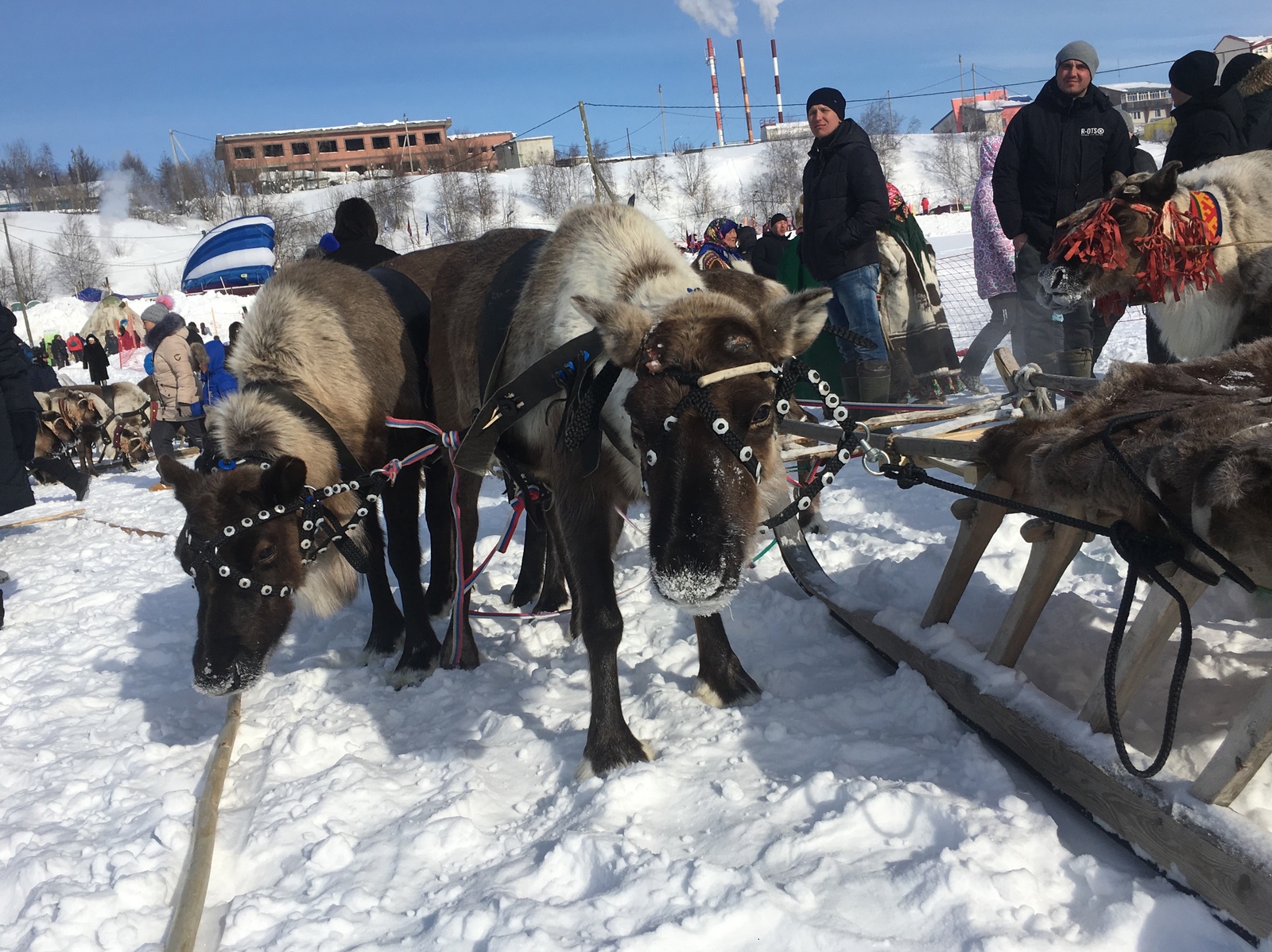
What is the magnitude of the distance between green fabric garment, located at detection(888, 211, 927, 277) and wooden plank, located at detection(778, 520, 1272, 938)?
5740mm

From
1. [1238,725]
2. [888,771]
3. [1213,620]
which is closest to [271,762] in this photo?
[888,771]

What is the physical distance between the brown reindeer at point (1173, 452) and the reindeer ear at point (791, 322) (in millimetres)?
688

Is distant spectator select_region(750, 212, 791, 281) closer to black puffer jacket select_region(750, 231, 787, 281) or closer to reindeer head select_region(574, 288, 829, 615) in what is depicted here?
black puffer jacket select_region(750, 231, 787, 281)

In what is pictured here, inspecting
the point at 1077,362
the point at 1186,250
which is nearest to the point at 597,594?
the point at 1186,250

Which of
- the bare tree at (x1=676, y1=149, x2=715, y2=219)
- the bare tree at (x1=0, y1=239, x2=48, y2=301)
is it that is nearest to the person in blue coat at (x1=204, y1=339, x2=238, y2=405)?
the bare tree at (x1=0, y1=239, x2=48, y2=301)

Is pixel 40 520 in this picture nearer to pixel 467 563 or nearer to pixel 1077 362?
pixel 467 563

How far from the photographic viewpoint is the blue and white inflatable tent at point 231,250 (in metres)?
30.6

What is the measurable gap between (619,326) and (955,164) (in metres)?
70.8

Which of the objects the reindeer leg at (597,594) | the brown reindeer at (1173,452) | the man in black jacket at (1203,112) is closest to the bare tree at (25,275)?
the reindeer leg at (597,594)

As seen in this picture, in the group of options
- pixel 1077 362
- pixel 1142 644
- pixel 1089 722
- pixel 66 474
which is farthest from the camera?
pixel 66 474

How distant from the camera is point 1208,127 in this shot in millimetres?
5000

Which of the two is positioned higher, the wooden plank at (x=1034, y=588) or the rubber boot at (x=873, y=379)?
the rubber boot at (x=873, y=379)

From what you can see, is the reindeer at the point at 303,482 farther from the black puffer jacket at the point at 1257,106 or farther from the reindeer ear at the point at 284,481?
the black puffer jacket at the point at 1257,106

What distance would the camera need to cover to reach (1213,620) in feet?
10.5
